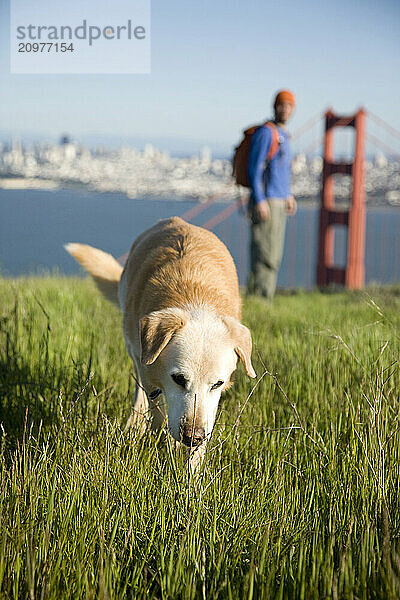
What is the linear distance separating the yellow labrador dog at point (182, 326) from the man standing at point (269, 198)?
257 cm

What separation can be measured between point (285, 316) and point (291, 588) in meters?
3.48

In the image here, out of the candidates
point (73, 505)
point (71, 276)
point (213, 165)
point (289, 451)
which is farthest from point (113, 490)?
point (213, 165)

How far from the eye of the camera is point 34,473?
2023 millimetres

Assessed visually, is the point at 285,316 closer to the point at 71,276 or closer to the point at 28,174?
the point at 71,276

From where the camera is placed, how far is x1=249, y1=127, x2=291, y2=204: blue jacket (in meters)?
6.20

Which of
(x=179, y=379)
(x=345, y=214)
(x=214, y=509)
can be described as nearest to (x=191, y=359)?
(x=179, y=379)

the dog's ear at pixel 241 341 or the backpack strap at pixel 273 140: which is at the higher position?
the backpack strap at pixel 273 140

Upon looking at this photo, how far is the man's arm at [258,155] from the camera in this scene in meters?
6.18

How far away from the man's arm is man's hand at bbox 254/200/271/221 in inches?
7.0

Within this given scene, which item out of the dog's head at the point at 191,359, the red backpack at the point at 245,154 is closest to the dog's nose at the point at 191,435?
the dog's head at the point at 191,359

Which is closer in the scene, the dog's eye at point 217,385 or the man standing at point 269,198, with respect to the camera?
the dog's eye at point 217,385

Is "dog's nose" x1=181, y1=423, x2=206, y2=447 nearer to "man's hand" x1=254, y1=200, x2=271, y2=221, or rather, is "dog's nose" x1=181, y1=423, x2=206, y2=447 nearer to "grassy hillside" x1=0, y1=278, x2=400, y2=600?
"grassy hillside" x1=0, y1=278, x2=400, y2=600

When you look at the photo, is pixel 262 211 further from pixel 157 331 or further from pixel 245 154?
pixel 157 331

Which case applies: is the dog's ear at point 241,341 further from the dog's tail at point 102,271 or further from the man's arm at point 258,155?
the man's arm at point 258,155
